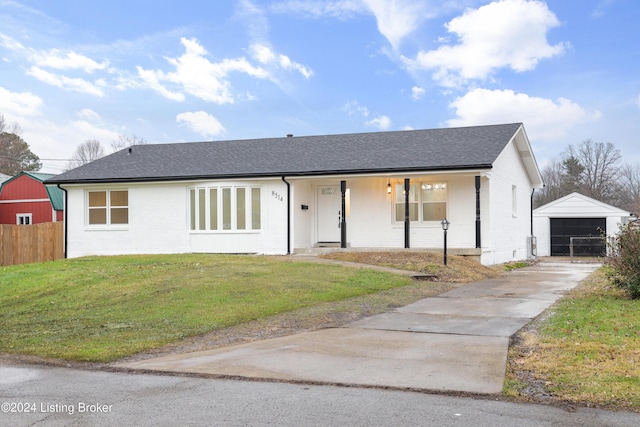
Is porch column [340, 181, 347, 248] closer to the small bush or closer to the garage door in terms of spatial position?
the small bush

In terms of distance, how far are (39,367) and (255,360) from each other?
2.48 meters

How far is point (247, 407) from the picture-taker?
16.6ft

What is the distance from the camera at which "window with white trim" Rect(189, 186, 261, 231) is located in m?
21.5

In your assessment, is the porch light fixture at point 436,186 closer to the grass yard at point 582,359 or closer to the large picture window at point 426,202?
the large picture window at point 426,202

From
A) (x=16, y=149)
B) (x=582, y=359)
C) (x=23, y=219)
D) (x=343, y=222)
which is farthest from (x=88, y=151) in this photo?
(x=582, y=359)

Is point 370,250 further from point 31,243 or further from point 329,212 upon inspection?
point 31,243

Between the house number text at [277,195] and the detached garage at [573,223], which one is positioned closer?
the house number text at [277,195]

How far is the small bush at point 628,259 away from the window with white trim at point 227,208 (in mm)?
12617

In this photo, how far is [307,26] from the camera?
2073cm

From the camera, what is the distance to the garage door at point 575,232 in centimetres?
2888

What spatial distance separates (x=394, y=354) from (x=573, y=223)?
2534 cm

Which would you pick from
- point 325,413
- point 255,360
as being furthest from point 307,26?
point 325,413

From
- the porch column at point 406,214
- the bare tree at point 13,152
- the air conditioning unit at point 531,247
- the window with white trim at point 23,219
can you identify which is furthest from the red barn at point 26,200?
the air conditioning unit at point 531,247

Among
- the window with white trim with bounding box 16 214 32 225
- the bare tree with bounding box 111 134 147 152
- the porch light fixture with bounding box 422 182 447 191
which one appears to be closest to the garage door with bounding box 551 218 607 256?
the porch light fixture with bounding box 422 182 447 191
